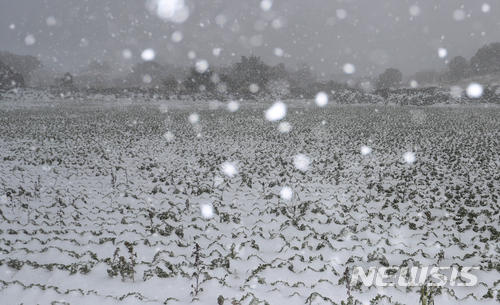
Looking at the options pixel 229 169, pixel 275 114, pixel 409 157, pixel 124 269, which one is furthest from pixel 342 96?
pixel 124 269

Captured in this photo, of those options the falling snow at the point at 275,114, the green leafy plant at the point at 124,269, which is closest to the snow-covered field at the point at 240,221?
the green leafy plant at the point at 124,269

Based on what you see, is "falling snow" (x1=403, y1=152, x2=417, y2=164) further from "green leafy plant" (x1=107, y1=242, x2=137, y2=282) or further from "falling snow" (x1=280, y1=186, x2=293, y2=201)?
"green leafy plant" (x1=107, y1=242, x2=137, y2=282)

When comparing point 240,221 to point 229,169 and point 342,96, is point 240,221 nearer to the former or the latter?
point 229,169

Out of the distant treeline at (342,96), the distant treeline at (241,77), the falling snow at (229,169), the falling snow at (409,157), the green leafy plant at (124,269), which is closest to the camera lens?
the green leafy plant at (124,269)

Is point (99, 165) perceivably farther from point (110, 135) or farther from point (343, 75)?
point (343, 75)

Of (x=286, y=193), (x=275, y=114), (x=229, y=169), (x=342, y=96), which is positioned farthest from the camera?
(x=342, y=96)

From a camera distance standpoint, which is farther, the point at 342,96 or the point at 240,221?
the point at 342,96

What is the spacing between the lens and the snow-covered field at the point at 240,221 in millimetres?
3986

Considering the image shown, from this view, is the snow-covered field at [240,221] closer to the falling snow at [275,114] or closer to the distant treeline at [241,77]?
the falling snow at [275,114]

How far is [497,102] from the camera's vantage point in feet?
142

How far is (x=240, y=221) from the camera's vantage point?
6594 millimetres

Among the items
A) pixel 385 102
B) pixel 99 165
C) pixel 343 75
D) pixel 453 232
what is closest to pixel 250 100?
pixel 385 102

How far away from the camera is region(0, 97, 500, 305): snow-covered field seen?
3.99m

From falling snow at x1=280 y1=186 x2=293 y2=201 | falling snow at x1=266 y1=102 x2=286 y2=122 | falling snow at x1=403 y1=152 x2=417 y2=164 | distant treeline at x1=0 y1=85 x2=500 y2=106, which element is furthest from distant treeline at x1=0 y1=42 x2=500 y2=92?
falling snow at x1=280 y1=186 x2=293 y2=201
